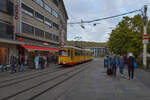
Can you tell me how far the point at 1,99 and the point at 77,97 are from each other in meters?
2.87

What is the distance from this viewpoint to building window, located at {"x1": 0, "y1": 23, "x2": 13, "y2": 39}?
19484 millimetres

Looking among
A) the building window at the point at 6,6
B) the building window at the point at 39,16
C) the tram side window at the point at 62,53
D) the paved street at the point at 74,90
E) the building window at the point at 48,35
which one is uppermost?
the building window at the point at 39,16

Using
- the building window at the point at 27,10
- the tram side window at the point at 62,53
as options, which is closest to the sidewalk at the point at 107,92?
the tram side window at the point at 62,53

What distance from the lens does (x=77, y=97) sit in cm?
631

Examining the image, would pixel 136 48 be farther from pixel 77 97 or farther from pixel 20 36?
pixel 77 97

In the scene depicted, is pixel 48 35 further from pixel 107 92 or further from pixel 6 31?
pixel 107 92

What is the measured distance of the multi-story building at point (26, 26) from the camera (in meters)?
19.9

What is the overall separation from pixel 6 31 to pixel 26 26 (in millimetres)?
5731

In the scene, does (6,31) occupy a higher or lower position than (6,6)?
lower

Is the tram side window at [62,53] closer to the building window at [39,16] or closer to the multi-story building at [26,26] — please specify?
the multi-story building at [26,26]

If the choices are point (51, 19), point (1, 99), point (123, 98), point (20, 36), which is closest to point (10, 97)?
point (1, 99)

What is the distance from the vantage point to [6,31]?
20219mm

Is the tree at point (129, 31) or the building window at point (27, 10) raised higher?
the building window at point (27, 10)

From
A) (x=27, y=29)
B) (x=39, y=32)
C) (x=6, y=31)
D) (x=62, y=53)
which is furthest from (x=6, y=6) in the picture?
(x=39, y=32)
